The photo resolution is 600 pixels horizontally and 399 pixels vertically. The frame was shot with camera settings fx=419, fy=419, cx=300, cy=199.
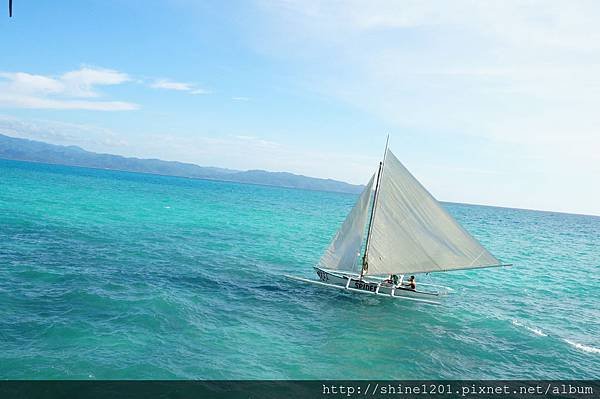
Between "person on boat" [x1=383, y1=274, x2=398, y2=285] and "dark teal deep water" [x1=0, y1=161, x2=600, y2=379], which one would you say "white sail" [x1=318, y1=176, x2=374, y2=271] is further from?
"person on boat" [x1=383, y1=274, x2=398, y2=285]

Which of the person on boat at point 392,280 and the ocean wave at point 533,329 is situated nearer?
the ocean wave at point 533,329

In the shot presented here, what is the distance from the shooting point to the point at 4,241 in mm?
40406

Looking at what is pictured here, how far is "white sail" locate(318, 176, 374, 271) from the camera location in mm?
34750

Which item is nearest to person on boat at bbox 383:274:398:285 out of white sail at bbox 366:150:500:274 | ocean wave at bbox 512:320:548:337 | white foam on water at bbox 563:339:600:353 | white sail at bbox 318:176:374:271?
white sail at bbox 366:150:500:274

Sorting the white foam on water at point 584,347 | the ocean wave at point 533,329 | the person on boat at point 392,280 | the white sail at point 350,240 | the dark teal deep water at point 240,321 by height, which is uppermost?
the white sail at point 350,240

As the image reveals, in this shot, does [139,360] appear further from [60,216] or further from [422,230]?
[60,216]

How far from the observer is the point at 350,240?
35.1 m

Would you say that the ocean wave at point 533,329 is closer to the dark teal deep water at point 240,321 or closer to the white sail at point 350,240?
the dark teal deep water at point 240,321

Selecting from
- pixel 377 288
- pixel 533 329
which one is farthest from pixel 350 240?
pixel 533 329

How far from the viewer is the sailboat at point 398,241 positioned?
3206cm

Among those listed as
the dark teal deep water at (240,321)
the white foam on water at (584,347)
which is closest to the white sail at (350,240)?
the dark teal deep water at (240,321)

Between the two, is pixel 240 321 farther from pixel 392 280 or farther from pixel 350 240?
pixel 392 280

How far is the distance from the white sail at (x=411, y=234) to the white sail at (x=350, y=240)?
0.94 meters

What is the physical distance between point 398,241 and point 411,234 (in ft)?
3.97
